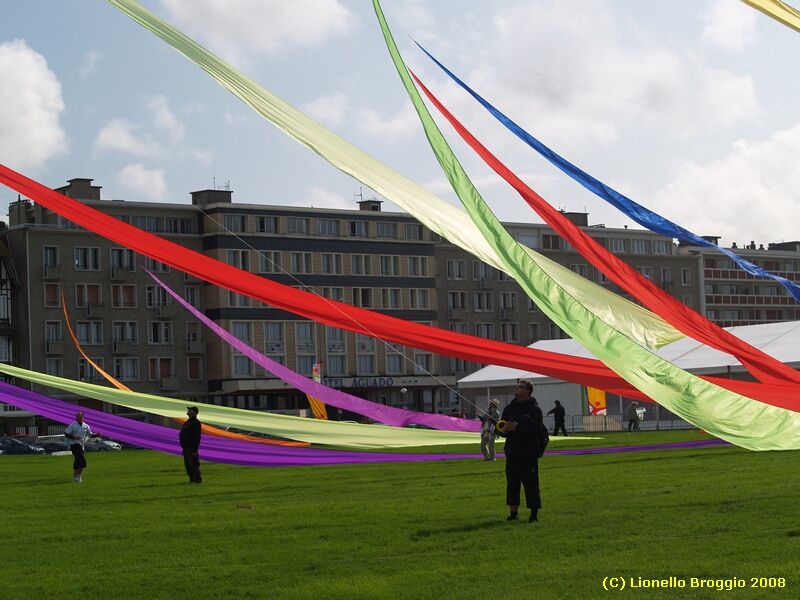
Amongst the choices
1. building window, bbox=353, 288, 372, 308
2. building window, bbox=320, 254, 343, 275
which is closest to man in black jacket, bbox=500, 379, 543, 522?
building window, bbox=320, 254, 343, 275

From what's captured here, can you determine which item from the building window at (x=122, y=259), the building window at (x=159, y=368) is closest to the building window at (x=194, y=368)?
the building window at (x=159, y=368)

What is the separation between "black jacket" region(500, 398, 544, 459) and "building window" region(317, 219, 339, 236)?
69.8m

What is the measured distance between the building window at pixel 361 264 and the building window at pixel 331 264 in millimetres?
908

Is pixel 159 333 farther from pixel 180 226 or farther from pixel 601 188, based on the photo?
pixel 601 188

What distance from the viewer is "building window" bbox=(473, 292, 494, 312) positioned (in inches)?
3543

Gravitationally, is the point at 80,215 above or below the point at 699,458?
above

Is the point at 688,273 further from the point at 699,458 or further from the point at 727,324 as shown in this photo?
the point at 699,458

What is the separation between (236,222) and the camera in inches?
3083

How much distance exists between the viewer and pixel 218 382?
78688 mm

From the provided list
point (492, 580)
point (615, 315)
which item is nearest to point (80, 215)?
point (615, 315)

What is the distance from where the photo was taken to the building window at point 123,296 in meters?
76.0

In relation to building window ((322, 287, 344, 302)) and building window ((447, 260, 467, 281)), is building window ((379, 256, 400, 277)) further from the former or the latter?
building window ((447, 260, 467, 281))

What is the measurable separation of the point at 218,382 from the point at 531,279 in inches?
2695

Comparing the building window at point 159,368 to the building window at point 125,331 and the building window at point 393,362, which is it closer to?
the building window at point 125,331
